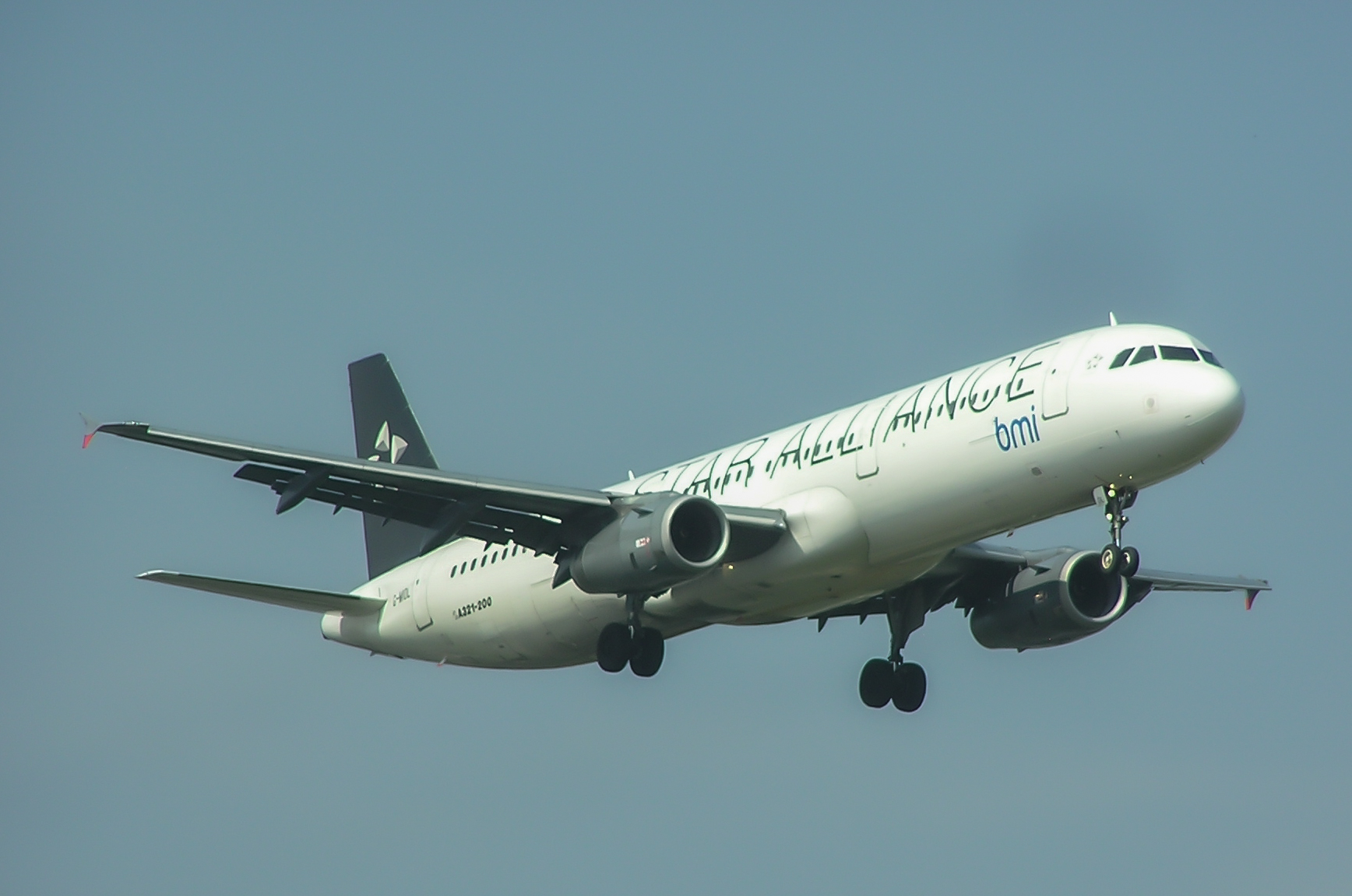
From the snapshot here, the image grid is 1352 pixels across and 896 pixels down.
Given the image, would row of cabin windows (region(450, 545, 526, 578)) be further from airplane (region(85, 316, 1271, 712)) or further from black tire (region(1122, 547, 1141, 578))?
black tire (region(1122, 547, 1141, 578))

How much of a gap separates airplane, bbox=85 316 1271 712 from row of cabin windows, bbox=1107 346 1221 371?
A: 0.13 feet

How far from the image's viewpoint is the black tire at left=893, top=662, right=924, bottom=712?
123 feet

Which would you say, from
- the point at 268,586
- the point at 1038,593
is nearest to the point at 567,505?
the point at 268,586

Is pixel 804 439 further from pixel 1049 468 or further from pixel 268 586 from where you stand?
pixel 268 586

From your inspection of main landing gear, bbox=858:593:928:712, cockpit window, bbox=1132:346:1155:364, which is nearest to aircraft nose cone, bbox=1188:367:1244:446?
cockpit window, bbox=1132:346:1155:364

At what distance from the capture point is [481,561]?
37.8 m

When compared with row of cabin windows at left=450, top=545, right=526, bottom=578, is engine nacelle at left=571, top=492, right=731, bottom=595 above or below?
below

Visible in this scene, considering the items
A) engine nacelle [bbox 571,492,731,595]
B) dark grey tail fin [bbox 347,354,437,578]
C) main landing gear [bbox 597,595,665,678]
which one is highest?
dark grey tail fin [bbox 347,354,437,578]

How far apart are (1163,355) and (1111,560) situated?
3.31m

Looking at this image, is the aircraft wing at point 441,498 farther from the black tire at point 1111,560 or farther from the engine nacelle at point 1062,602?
the engine nacelle at point 1062,602

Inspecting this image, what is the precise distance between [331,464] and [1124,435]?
1295 centimetres

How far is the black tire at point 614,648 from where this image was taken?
33.9 m

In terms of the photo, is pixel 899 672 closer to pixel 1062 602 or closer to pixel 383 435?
pixel 1062 602

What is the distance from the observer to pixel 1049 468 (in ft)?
96.4
